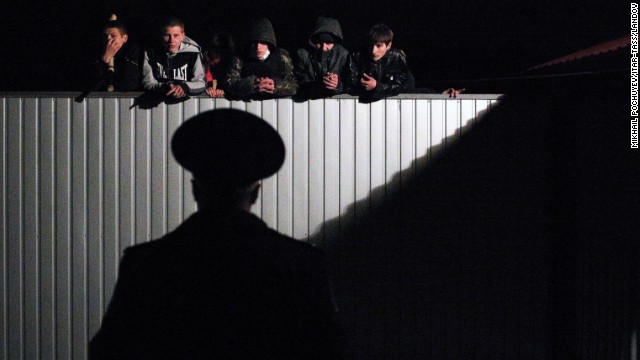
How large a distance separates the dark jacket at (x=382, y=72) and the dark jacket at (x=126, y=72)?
1.61 m

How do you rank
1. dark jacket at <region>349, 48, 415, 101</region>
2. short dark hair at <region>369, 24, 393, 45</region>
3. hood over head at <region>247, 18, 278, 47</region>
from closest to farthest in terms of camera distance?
1. dark jacket at <region>349, 48, 415, 101</region>
2. short dark hair at <region>369, 24, 393, 45</region>
3. hood over head at <region>247, 18, 278, 47</region>

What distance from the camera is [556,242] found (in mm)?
4953

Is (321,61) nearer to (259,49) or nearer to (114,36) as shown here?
(259,49)

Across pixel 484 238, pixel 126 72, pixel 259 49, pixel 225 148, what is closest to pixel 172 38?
pixel 126 72

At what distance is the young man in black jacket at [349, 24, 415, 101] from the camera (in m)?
4.90

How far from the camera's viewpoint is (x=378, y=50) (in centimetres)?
509

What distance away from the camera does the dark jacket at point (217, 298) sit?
1912 millimetres

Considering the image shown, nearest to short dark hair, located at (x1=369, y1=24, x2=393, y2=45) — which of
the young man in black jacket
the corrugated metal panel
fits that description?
the young man in black jacket

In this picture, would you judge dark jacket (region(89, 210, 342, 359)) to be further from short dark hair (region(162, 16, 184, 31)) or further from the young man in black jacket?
short dark hair (region(162, 16, 184, 31))

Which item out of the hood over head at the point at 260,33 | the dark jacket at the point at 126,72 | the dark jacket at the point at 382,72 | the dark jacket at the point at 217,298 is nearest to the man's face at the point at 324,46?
the dark jacket at the point at 382,72

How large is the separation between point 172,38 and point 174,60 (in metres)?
0.16

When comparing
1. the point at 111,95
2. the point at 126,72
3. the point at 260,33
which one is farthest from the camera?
the point at 260,33

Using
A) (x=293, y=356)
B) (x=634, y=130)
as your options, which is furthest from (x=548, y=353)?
(x=293, y=356)

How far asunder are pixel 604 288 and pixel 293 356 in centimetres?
340
